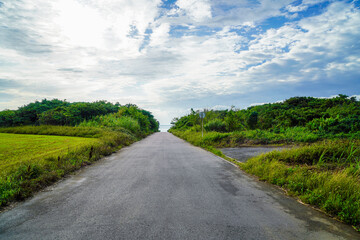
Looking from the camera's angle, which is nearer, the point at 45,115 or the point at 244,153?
the point at 244,153

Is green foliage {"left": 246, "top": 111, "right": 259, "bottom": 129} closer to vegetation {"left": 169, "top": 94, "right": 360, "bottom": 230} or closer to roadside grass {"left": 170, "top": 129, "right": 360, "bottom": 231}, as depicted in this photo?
vegetation {"left": 169, "top": 94, "right": 360, "bottom": 230}

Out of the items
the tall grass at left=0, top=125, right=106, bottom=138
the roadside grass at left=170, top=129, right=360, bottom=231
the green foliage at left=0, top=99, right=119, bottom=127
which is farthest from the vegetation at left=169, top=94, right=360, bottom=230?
the green foliage at left=0, top=99, right=119, bottom=127

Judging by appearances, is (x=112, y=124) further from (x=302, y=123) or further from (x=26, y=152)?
(x=302, y=123)

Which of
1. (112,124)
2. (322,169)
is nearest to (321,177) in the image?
(322,169)

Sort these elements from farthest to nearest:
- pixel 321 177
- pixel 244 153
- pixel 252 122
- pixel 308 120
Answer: pixel 252 122 < pixel 308 120 < pixel 244 153 < pixel 321 177

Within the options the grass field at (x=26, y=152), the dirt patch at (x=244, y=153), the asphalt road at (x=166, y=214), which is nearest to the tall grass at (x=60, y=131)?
the grass field at (x=26, y=152)

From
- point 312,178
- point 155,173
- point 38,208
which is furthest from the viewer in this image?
point 155,173

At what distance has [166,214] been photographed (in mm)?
3557

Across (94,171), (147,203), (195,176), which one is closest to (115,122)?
(94,171)

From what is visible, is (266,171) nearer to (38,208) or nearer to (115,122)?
(38,208)

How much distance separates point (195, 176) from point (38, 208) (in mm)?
4223

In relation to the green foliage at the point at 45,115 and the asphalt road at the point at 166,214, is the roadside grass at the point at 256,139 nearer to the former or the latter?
the asphalt road at the point at 166,214

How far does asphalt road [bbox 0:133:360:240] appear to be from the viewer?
9.72 ft

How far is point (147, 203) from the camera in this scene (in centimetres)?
408
